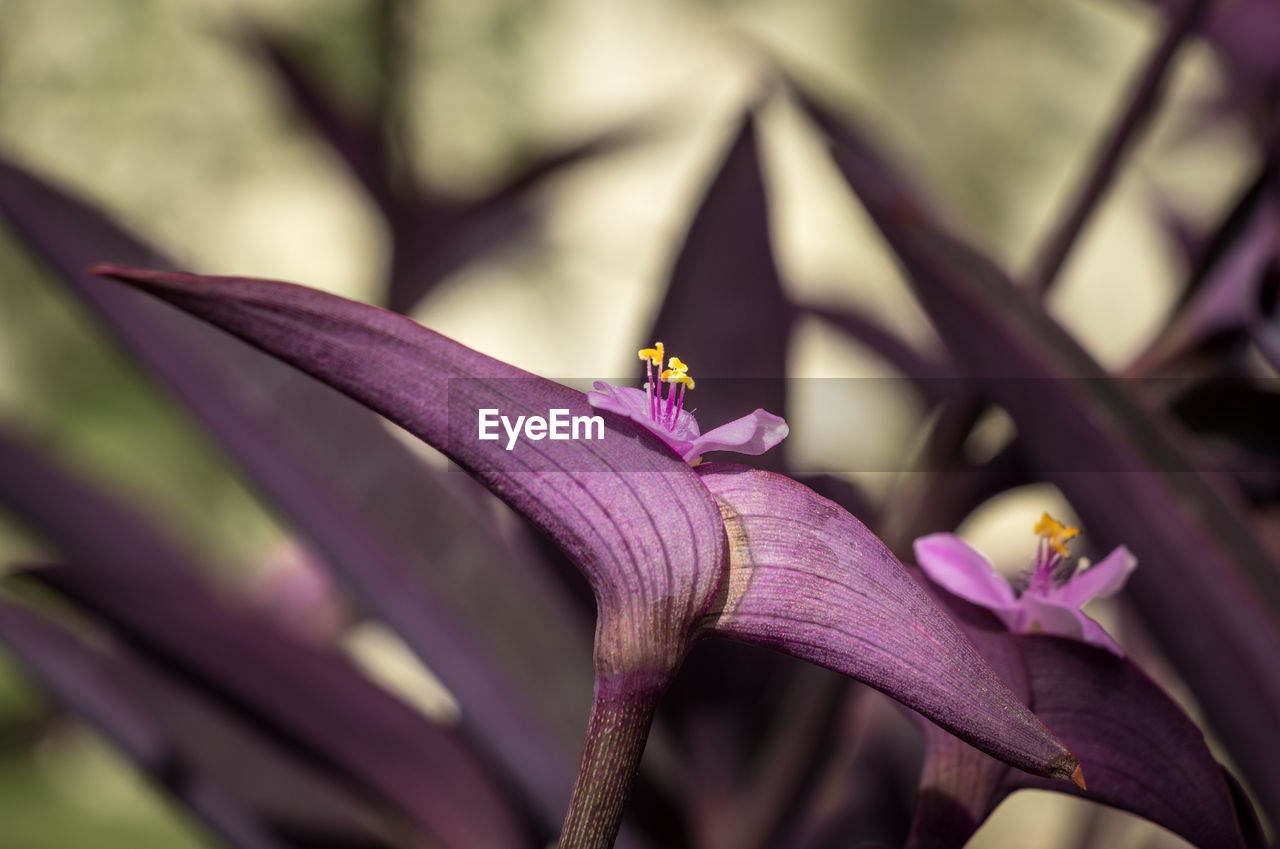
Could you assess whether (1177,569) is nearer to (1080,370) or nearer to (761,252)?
(1080,370)

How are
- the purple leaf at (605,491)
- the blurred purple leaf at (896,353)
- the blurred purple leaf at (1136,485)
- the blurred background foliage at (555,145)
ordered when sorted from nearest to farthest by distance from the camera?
the purple leaf at (605,491)
the blurred purple leaf at (1136,485)
the blurred purple leaf at (896,353)
the blurred background foliage at (555,145)

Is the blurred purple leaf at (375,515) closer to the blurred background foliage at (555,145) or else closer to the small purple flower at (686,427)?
the small purple flower at (686,427)

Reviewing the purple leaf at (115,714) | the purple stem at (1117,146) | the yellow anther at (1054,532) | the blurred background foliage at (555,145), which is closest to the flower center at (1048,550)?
the yellow anther at (1054,532)

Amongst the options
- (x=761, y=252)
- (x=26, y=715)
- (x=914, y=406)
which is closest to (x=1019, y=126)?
(x=914, y=406)

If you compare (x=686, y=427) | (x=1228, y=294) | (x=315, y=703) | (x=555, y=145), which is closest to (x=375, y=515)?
(x=315, y=703)

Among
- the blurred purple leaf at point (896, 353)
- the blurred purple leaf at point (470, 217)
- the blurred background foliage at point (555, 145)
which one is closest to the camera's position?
the blurred purple leaf at point (896, 353)

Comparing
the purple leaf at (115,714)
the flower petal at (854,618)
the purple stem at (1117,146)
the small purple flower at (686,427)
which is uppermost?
the purple stem at (1117,146)

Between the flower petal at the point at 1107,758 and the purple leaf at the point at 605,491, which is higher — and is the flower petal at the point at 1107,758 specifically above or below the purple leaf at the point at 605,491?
below
